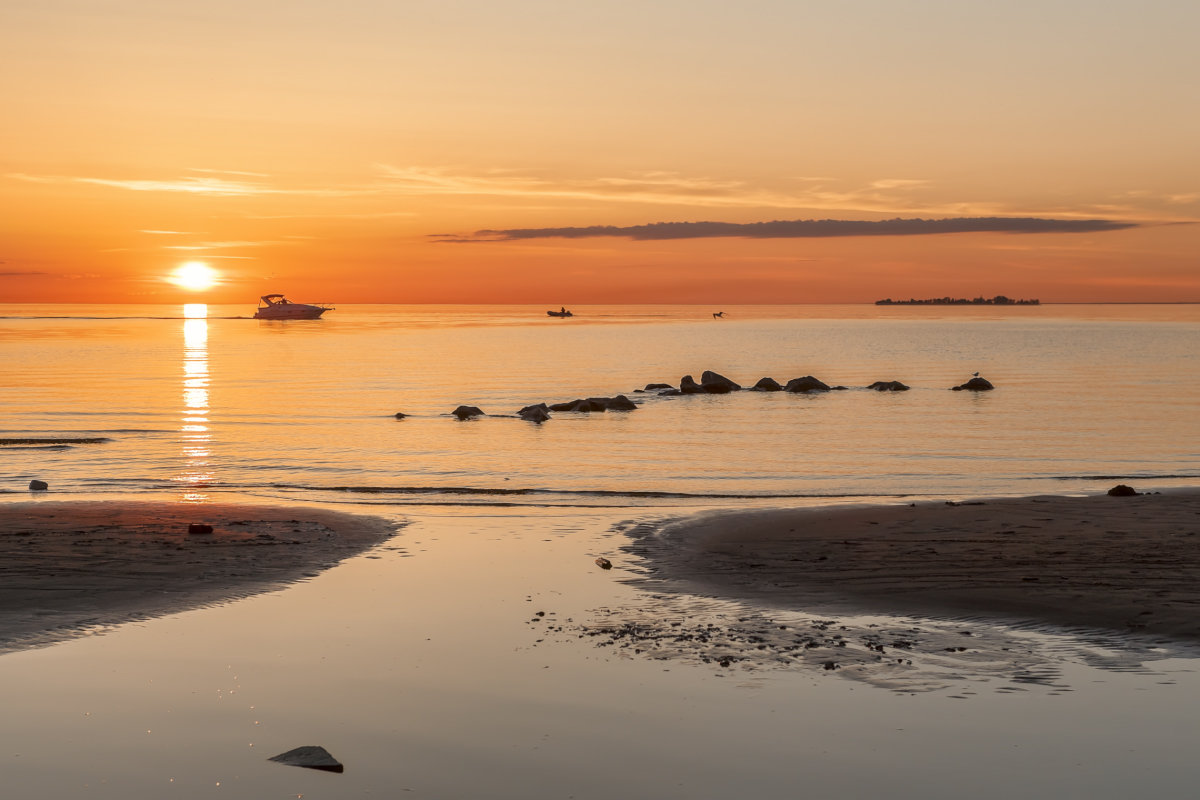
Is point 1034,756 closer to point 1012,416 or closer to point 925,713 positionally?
point 925,713

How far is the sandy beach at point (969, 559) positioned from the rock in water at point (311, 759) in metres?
7.84

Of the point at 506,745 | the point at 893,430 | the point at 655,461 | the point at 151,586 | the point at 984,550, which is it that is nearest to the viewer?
the point at 506,745

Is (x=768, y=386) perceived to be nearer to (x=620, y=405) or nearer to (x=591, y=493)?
(x=620, y=405)

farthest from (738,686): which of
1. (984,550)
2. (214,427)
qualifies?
(214,427)

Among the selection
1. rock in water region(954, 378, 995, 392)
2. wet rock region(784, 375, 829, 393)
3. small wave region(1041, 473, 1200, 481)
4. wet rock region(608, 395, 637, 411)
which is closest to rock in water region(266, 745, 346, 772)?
small wave region(1041, 473, 1200, 481)

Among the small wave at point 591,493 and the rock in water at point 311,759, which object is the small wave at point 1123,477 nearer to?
the small wave at point 591,493

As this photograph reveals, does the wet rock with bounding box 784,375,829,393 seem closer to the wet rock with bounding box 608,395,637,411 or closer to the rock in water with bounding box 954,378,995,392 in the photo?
the rock in water with bounding box 954,378,995,392

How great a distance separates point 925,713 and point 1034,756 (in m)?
1.25

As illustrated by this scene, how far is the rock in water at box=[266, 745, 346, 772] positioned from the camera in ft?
30.4

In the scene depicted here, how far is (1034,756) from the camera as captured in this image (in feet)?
31.1

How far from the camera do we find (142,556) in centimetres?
1845

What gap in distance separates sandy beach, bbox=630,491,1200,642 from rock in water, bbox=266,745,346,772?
7841 mm

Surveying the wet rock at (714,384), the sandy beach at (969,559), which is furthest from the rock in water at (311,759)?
the wet rock at (714,384)

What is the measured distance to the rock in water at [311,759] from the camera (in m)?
9.26
